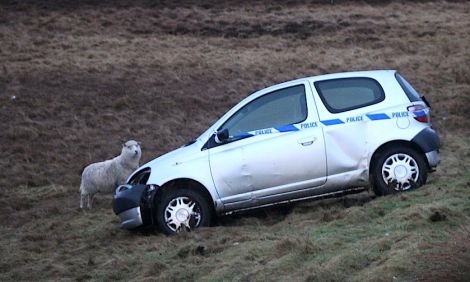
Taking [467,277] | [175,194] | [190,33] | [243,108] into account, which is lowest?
[467,277]

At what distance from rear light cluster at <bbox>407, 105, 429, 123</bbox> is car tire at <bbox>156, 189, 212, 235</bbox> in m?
2.72

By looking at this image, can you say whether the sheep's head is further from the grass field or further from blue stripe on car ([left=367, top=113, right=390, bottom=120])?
blue stripe on car ([left=367, top=113, right=390, bottom=120])

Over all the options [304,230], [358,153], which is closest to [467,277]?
[304,230]

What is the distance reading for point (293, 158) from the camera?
1097 cm

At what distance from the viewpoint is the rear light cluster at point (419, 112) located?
11.2m

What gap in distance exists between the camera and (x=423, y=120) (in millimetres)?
11242

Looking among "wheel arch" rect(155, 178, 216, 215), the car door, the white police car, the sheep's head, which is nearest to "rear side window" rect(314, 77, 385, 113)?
the white police car

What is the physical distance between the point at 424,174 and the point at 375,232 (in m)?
2.17

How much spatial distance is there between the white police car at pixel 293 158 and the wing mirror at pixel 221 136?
1 cm

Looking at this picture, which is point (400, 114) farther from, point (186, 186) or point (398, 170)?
point (186, 186)

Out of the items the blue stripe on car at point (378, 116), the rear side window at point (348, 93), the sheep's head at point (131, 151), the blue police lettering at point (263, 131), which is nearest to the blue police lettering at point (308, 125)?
the rear side window at point (348, 93)

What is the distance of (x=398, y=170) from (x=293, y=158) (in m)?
1.30

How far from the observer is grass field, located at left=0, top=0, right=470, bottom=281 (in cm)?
886

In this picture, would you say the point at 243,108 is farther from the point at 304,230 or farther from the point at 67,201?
the point at 67,201
